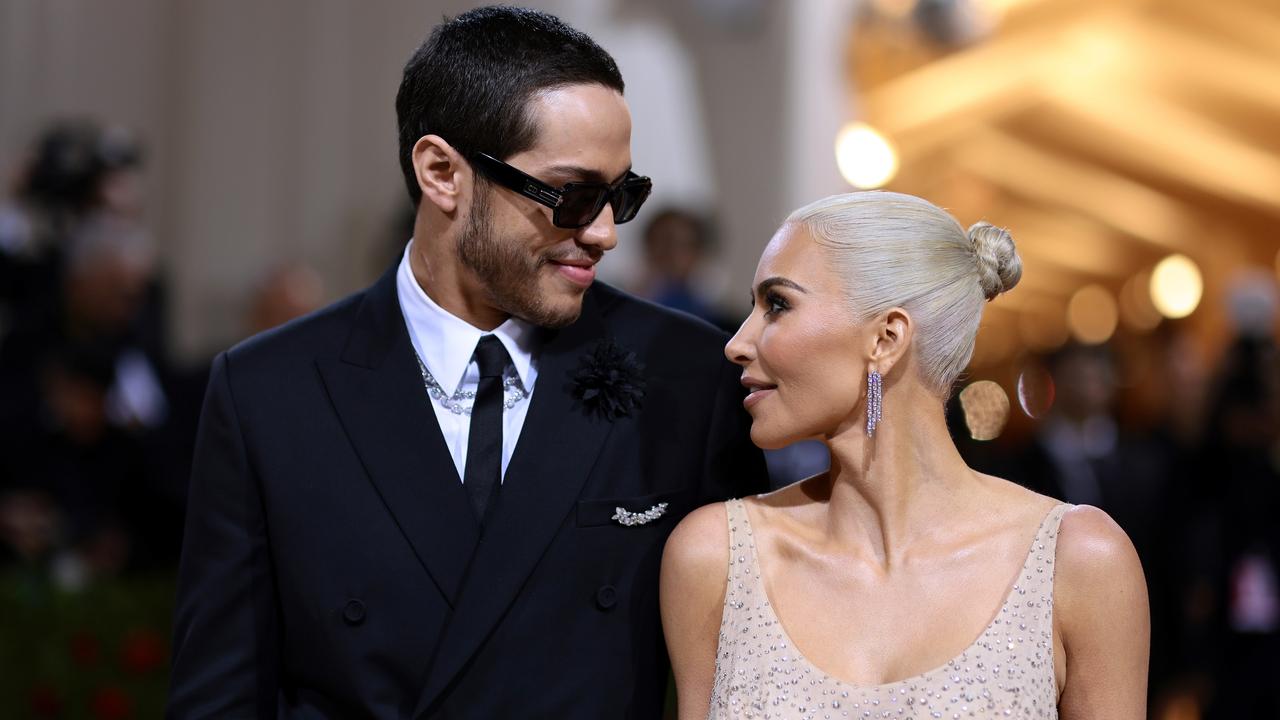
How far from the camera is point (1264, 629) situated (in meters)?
5.72

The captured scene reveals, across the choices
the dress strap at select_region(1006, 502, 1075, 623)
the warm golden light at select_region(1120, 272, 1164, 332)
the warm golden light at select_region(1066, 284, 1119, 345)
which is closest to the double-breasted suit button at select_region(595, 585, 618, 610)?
the dress strap at select_region(1006, 502, 1075, 623)

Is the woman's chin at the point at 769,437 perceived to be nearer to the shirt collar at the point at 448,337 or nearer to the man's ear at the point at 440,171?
the shirt collar at the point at 448,337

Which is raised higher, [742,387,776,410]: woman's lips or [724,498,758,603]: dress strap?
[742,387,776,410]: woman's lips

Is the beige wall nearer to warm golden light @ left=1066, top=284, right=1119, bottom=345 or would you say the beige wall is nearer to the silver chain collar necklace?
the silver chain collar necklace

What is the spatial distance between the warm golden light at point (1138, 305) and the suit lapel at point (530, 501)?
45.3 feet

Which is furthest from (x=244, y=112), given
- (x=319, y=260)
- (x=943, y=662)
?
(x=943, y=662)

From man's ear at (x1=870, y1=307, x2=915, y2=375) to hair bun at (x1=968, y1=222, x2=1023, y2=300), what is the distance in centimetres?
16

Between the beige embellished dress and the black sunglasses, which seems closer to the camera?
the beige embellished dress

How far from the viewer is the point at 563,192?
2.33 meters

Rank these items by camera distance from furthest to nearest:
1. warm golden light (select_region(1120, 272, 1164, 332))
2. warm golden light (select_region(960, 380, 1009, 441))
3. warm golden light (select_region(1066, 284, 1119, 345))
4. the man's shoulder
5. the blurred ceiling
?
warm golden light (select_region(1066, 284, 1119, 345)) < warm golden light (select_region(1120, 272, 1164, 332)) < the blurred ceiling < warm golden light (select_region(960, 380, 1009, 441)) < the man's shoulder

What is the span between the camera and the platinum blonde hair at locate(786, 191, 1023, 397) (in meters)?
2.26

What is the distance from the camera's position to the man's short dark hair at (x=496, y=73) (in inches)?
92.6

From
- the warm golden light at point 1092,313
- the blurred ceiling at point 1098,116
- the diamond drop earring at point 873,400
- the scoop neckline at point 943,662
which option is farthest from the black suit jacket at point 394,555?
the warm golden light at point 1092,313

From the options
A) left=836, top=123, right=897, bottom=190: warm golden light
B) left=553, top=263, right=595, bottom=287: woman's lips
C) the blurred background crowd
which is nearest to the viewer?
left=553, top=263, right=595, bottom=287: woman's lips
